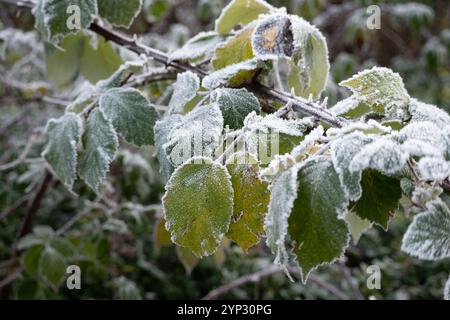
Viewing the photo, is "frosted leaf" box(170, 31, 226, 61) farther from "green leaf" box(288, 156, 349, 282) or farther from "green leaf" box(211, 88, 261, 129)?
"green leaf" box(288, 156, 349, 282)

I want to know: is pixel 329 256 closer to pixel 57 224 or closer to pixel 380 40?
pixel 57 224

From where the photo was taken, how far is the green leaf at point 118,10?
0.92 metres

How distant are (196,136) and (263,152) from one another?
0.08 meters

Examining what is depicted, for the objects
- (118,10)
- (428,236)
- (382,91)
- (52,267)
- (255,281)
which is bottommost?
(255,281)

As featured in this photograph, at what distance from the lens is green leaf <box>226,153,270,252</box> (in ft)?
2.01

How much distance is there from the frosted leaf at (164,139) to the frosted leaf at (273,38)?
145mm

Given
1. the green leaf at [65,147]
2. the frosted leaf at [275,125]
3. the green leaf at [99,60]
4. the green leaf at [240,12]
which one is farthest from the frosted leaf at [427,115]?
the green leaf at [99,60]

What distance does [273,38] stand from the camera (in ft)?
2.45

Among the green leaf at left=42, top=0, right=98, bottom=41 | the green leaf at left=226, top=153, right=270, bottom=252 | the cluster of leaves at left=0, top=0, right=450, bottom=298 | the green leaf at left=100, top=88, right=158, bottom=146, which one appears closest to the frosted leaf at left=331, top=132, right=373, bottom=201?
the cluster of leaves at left=0, top=0, right=450, bottom=298

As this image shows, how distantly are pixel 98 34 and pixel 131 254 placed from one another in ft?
2.99

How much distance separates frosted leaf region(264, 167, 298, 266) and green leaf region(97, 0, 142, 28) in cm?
51

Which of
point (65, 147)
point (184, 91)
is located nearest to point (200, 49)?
point (184, 91)

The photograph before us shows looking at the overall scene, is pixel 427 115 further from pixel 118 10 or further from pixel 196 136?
pixel 118 10
